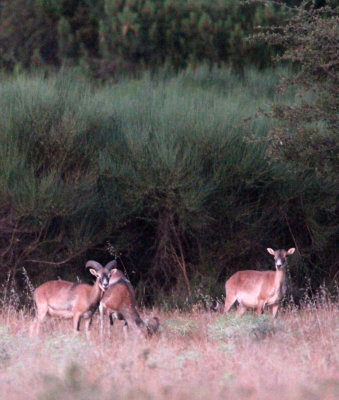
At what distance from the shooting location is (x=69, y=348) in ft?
33.3

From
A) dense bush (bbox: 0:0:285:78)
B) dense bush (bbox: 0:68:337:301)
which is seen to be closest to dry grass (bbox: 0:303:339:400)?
dense bush (bbox: 0:68:337:301)

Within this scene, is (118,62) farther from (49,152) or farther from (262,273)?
(262,273)

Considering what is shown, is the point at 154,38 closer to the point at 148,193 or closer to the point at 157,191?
the point at 157,191

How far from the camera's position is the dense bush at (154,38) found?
24.1 m

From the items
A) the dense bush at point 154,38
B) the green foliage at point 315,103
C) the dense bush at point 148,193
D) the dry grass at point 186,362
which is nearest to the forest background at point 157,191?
the dense bush at point 148,193

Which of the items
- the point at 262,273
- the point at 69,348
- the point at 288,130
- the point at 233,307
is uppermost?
the point at 288,130

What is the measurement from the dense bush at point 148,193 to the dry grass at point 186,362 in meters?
2.74

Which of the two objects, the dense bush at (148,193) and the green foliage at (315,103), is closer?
the green foliage at (315,103)

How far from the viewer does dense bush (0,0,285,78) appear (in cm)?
2411

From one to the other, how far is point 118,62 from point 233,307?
9763 mm

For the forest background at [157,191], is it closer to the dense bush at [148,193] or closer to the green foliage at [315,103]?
the dense bush at [148,193]

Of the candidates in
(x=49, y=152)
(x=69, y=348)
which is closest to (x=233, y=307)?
(x=49, y=152)

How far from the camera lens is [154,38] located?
24156mm

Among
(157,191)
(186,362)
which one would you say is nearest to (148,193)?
(157,191)
